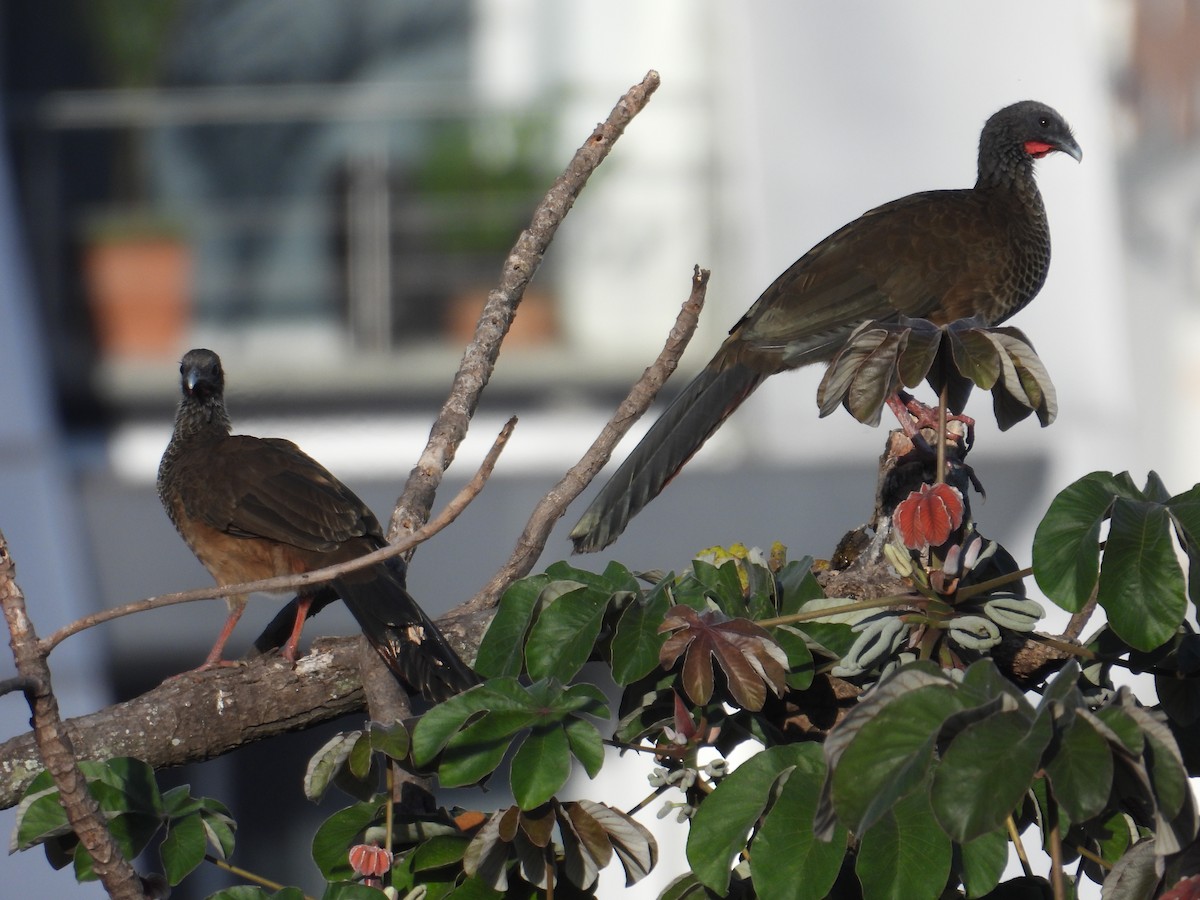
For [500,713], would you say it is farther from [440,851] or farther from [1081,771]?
[1081,771]

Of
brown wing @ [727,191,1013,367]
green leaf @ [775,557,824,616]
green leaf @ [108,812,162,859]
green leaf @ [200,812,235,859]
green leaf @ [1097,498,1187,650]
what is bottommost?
green leaf @ [200,812,235,859]

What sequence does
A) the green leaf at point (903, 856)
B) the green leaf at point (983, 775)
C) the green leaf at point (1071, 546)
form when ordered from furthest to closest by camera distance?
the green leaf at point (1071, 546)
the green leaf at point (903, 856)
the green leaf at point (983, 775)

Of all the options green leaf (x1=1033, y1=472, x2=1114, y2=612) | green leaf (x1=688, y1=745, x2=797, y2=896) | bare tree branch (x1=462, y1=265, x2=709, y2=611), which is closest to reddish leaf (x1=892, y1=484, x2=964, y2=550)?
green leaf (x1=1033, y1=472, x2=1114, y2=612)

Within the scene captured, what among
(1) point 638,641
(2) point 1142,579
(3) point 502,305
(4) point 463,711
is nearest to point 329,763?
(4) point 463,711

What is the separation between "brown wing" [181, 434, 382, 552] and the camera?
244 centimetres

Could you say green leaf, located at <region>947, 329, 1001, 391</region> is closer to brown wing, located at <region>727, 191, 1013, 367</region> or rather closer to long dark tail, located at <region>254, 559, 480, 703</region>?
long dark tail, located at <region>254, 559, 480, 703</region>

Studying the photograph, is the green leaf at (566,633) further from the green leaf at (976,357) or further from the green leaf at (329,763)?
the green leaf at (976,357)

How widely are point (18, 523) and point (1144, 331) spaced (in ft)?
17.0

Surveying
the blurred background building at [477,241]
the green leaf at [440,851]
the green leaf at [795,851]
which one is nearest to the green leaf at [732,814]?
the green leaf at [795,851]

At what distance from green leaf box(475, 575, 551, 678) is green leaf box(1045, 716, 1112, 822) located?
0.58 meters

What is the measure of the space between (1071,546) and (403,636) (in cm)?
90

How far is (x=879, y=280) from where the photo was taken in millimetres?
2867

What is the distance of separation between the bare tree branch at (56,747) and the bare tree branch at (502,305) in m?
0.78

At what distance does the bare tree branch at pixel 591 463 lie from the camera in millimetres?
1978
